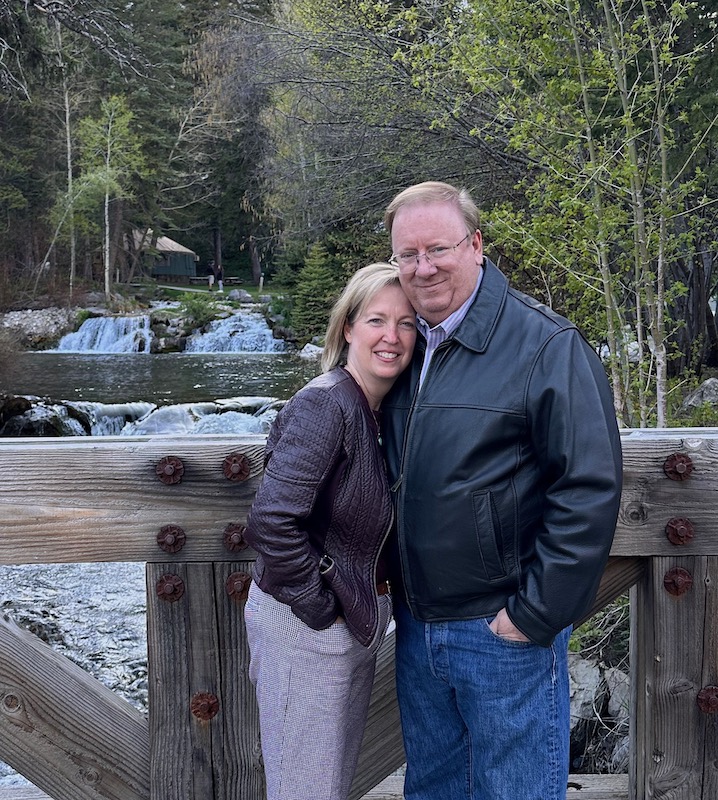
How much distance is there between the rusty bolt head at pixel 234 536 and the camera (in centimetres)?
189

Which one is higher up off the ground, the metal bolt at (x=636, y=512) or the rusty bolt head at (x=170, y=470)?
the rusty bolt head at (x=170, y=470)

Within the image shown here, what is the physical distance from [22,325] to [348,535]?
25330mm

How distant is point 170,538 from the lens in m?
1.88

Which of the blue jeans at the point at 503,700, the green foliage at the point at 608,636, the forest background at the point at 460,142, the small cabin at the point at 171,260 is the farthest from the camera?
the small cabin at the point at 171,260

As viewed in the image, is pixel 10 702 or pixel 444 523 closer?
pixel 444 523

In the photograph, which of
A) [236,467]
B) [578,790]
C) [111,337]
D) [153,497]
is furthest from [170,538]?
[111,337]

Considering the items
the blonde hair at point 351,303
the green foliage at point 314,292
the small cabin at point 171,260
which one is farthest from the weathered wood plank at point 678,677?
the small cabin at point 171,260

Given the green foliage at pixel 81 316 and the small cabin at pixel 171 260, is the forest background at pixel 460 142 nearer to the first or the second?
the green foliage at pixel 81 316

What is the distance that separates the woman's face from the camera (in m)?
1.86

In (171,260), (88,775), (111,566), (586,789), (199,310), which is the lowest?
(111,566)

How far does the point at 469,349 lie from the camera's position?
178cm

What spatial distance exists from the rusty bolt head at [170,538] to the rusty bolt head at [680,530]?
1048 millimetres

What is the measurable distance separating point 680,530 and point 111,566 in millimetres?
7467

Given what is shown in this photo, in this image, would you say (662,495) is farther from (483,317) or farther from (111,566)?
(111,566)
